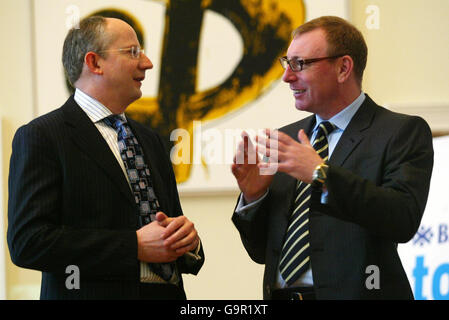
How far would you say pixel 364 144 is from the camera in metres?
2.12

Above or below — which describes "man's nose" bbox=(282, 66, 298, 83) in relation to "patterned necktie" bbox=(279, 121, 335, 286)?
above

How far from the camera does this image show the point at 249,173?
2.21 meters

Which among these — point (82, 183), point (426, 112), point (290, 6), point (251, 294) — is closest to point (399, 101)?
point (426, 112)

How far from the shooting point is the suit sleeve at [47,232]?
6.53ft

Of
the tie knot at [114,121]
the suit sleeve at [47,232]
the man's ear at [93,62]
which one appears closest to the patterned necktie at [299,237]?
the suit sleeve at [47,232]

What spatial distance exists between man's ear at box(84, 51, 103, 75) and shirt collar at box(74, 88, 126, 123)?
92 mm

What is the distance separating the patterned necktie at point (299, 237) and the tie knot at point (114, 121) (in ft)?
2.16

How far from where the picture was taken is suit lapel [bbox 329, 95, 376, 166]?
213 centimetres

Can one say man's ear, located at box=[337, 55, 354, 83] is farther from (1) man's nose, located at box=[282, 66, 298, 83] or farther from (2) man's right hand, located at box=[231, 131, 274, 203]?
(2) man's right hand, located at box=[231, 131, 274, 203]

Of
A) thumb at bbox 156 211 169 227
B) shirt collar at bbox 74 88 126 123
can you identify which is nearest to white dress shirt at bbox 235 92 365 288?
thumb at bbox 156 211 169 227

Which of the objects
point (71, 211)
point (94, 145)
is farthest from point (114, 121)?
point (71, 211)

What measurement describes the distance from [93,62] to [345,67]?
35.3 inches

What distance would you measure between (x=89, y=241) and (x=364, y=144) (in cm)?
93

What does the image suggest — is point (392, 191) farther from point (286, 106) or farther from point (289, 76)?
point (286, 106)
